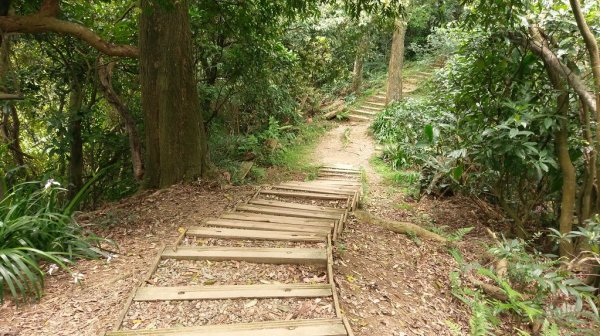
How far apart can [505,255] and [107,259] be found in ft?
11.3

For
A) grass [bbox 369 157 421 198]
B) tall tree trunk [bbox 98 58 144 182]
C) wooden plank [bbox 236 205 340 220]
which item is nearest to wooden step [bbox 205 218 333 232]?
wooden plank [bbox 236 205 340 220]

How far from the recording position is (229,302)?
8.86ft

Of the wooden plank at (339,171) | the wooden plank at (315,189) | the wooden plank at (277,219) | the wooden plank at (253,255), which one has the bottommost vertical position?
the wooden plank at (339,171)

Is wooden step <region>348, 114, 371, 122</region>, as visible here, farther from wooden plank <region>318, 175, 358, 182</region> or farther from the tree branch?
the tree branch

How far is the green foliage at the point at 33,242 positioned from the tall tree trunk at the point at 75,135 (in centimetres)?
280

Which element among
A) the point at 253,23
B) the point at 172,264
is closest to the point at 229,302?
the point at 172,264

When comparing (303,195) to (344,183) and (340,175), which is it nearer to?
(344,183)

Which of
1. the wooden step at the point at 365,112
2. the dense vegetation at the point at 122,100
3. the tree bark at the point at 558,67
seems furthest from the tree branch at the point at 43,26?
the wooden step at the point at 365,112

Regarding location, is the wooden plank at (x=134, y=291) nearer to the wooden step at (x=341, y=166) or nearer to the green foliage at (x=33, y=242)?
the green foliage at (x=33, y=242)

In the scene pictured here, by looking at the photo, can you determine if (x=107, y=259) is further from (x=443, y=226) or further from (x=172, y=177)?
(x=443, y=226)

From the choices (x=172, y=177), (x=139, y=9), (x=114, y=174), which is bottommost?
(x=114, y=174)

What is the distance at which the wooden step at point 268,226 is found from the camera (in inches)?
159

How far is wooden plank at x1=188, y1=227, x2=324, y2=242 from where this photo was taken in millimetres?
3715

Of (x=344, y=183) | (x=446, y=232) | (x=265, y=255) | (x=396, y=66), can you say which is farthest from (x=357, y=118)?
(x=265, y=255)
